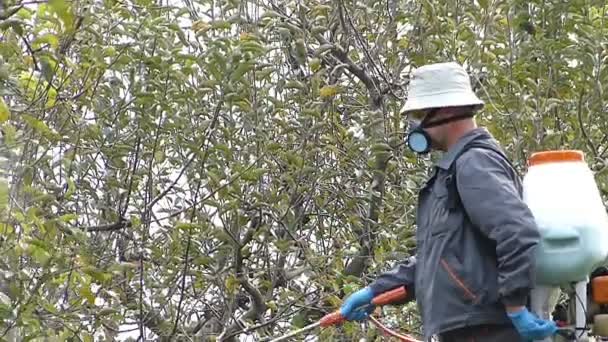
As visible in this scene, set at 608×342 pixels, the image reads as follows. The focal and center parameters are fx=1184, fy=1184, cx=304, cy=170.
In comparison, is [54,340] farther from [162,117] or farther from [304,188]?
[304,188]

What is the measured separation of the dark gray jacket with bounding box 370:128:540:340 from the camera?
11.6 ft

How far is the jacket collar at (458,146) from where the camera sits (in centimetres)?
385

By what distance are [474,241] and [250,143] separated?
240 cm

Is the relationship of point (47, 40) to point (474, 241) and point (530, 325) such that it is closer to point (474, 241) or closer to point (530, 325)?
point (474, 241)

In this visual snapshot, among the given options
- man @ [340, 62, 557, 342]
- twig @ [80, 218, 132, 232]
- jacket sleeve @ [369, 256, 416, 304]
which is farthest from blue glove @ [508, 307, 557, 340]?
twig @ [80, 218, 132, 232]

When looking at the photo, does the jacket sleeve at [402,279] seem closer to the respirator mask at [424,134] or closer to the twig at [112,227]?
the respirator mask at [424,134]

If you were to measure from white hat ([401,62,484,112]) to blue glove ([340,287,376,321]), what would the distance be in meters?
0.73

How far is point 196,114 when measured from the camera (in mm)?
5781

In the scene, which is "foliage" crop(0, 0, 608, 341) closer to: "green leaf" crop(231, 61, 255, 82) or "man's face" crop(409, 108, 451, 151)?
"green leaf" crop(231, 61, 255, 82)

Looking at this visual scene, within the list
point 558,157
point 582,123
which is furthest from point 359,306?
point 582,123

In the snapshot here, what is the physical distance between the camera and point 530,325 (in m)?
3.53

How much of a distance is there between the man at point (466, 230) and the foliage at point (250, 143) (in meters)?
→ 1.52

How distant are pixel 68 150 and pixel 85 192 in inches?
18.6

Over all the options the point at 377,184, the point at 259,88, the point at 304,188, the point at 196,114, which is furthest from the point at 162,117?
the point at 377,184
